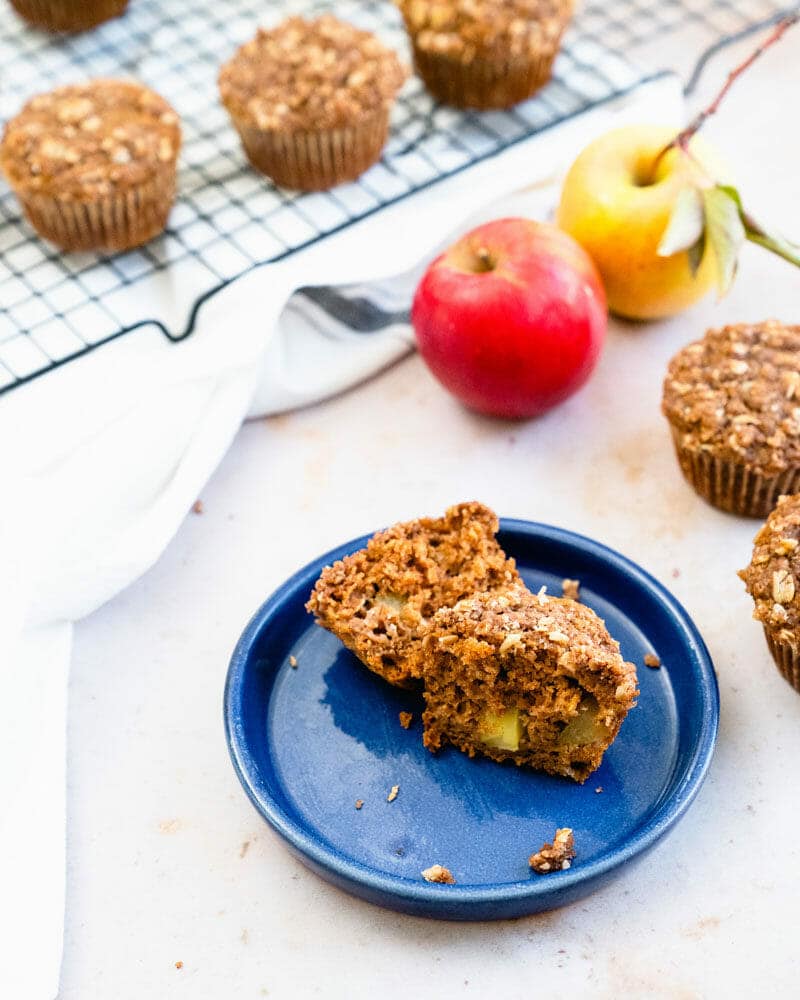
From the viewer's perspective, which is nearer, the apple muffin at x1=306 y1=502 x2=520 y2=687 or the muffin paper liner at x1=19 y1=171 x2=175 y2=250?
the apple muffin at x1=306 y1=502 x2=520 y2=687

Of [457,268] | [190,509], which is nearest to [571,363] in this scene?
[457,268]

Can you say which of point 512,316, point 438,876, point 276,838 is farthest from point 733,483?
point 276,838

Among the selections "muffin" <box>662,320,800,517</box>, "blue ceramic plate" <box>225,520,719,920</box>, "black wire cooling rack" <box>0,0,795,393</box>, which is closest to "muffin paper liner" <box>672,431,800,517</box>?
"muffin" <box>662,320,800,517</box>

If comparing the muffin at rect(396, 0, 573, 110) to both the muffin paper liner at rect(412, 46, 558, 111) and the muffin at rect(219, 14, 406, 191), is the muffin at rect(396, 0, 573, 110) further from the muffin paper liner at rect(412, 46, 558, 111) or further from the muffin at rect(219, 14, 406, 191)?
the muffin at rect(219, 14, 406, 191)

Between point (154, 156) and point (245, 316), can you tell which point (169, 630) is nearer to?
point (245, 316)

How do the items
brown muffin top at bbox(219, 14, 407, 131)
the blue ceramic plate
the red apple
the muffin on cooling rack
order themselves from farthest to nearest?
1. the muffin on cooling rack
2. brown muffin top at bbox(219, 14, 407, 131)
3. the red apple
4. the blue ceramic plate

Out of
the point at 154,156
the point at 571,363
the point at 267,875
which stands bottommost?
the point at 267,875

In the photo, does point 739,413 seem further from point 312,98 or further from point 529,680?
point 312,98

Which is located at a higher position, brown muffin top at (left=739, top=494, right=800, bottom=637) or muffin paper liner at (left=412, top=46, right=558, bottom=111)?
muffin paper liner at (left=412, top=46, right=558, bottom=111)
